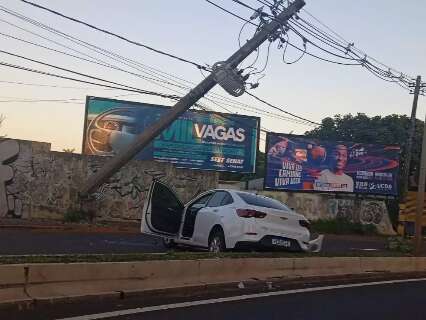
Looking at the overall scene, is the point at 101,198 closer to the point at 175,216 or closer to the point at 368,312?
the point at 175,216

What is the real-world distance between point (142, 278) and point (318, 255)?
16.3 ft

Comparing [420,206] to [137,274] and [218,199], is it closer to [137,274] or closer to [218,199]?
[218,199]

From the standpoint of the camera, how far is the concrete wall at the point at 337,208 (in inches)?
1329

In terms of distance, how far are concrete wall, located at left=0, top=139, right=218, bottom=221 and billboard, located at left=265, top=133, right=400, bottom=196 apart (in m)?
9.45

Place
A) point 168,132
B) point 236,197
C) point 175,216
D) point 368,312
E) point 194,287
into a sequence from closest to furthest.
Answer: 1. point 368,312
2. point 194,287
3. point 236,197
4. point 175,216
5. point 168,132

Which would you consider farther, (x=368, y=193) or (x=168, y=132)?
(x=368, y=193)

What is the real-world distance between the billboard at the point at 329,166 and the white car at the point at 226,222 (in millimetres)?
19920

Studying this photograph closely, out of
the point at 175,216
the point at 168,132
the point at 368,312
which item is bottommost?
the point at 368,312

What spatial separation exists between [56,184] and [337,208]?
15825 mm

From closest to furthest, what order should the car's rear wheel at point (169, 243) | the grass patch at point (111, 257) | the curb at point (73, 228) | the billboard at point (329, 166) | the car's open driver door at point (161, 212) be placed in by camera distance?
the grass patch at point (111, 257) < the car's open driver door at point (161, 212) < the car's rear wheel at point (169, 243) < the curb at point (73, 228) < the billboard at point (329, 166)

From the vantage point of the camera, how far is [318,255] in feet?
41.9

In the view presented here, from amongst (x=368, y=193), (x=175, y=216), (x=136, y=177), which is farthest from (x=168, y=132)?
(x=175, y=216)

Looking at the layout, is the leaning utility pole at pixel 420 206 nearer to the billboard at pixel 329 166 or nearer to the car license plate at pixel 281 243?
the car license plate at pixel 281 243

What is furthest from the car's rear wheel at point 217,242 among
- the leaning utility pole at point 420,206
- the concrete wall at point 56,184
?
the concrete wall at point 56,184
